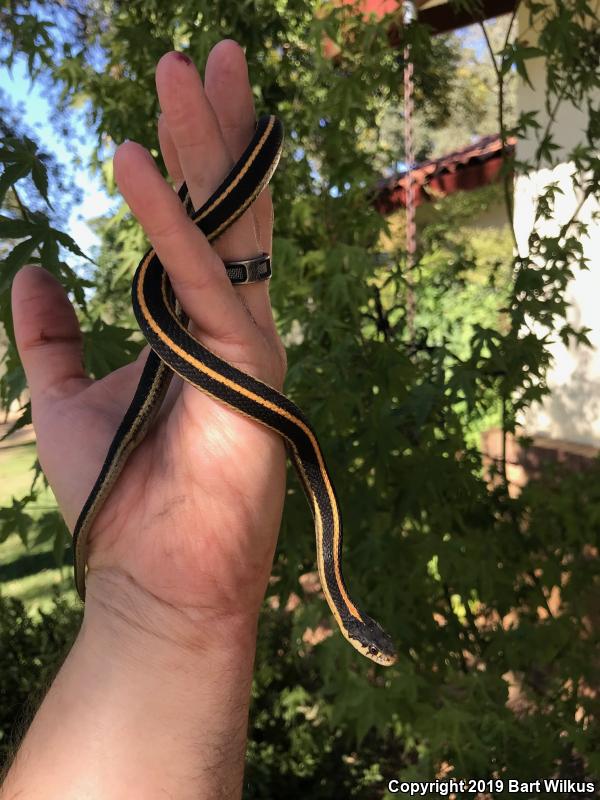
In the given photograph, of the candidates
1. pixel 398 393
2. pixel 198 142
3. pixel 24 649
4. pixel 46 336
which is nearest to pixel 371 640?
pixel 398 393

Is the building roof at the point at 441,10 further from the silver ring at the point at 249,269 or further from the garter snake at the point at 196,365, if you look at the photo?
the silver ring at the point at 249,269

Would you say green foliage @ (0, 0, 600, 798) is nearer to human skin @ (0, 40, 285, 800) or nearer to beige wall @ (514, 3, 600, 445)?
human skin @ (0, 40, 285, 800)

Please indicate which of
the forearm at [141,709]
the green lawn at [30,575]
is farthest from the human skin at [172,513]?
the green lawn at [30,575]

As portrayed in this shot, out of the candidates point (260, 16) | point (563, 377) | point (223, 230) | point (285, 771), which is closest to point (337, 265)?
point (260, 16)

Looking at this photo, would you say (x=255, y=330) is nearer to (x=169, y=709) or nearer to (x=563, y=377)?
(x=169, y=709)

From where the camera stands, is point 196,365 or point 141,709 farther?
point 196,365

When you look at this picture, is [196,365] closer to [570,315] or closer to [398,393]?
[398,393]

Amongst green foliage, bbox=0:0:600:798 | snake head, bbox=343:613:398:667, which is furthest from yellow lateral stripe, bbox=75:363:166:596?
snake head, bbox=343:613:398:667
